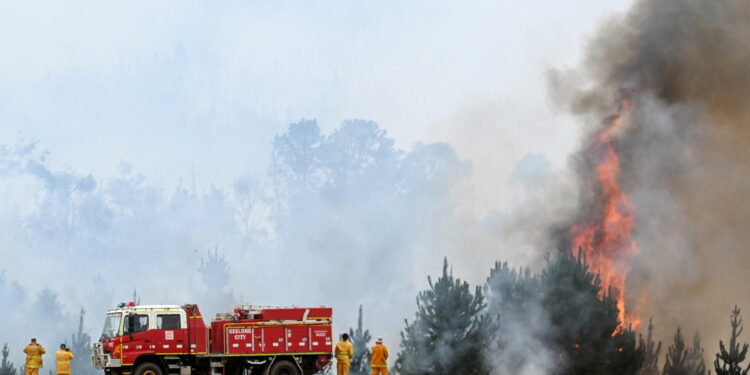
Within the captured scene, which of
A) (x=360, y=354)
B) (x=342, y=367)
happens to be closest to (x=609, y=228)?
(x=360, y=354)

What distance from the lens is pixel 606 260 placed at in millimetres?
45875

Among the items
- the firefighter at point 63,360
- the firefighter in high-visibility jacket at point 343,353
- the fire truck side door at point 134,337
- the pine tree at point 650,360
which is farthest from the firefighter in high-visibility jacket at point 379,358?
the pine tree at point 650,360

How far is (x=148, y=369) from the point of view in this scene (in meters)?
32.5

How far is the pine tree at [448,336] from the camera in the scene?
3591 cm

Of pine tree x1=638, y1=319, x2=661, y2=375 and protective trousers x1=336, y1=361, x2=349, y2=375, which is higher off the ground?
pine tree x1=638, y1=319, x2=661, y2=375

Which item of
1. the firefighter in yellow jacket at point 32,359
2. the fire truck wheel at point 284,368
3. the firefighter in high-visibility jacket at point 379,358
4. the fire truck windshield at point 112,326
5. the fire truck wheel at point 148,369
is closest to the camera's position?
the firefighter in high-visibility jacket at point 379,358

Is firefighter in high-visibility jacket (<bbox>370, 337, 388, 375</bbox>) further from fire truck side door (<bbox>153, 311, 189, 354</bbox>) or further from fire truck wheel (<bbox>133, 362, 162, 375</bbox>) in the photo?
fire truck wheel (<bbox>133, 362, 162, 375</bbox>)

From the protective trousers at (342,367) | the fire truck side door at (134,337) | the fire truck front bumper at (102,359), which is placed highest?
the fire truck side door at (134,337)

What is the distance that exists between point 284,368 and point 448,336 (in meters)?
6.10

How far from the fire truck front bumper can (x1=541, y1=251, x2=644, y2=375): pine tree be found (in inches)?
596

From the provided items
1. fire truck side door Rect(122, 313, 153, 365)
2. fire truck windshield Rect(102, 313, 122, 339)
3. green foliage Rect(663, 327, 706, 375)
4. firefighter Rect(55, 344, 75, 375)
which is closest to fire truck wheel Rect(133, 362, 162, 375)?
fire truck side door Rect(122, 313, 153, 365)

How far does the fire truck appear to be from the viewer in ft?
106

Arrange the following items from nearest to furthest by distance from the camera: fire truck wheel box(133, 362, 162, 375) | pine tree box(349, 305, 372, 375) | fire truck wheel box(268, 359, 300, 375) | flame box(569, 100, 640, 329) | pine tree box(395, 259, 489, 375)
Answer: fire truck wheel box(133, 362, 162, 375), fire truck wheel box(268, 359, 300, 375), pine tree box(395, 259, 489, 375), pine tree box(349, 305, 372, 375), flame box(569, 100, 640, 329)

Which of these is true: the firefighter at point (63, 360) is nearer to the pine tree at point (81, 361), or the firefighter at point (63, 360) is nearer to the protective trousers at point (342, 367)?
the protective trousers at point (342, 367)
